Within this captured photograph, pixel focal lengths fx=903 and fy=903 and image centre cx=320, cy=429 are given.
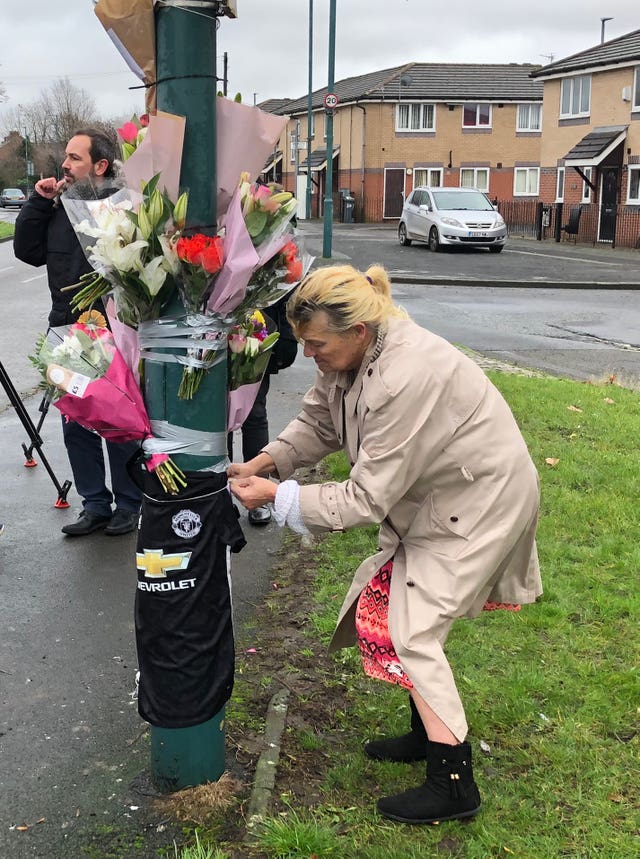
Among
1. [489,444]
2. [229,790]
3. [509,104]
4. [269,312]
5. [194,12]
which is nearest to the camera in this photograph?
[194,12]

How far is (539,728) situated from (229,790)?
1.16 meters

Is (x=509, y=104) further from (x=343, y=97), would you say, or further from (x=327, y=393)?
(x=327, y=393)

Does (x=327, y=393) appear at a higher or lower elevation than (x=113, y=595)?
higher

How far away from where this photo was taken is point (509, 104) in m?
50.7

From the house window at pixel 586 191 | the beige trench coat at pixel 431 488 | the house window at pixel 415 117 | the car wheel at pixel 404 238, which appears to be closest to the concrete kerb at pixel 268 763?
the beige trench coat at pixel 431 488

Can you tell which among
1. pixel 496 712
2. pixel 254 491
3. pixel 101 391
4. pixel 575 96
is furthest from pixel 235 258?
pixel 575 96

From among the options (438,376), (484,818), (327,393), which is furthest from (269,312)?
(484,818)

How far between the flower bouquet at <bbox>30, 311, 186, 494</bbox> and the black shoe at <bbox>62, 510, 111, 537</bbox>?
8.61 feet

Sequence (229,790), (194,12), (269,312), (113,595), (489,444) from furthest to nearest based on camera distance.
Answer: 1. (269,312)
2. (113,595)
3. (229,790)
4. (489,444)
5. (194,12)

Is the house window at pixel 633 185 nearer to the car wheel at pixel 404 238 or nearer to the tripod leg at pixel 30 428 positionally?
the car wheel at pixel 404 238

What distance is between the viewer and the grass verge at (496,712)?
9.01 ft

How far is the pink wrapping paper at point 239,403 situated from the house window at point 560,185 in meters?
37.4

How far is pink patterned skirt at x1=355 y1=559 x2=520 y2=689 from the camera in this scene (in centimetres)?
285

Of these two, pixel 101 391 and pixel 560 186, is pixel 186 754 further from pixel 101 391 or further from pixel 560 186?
pixel 560 186
